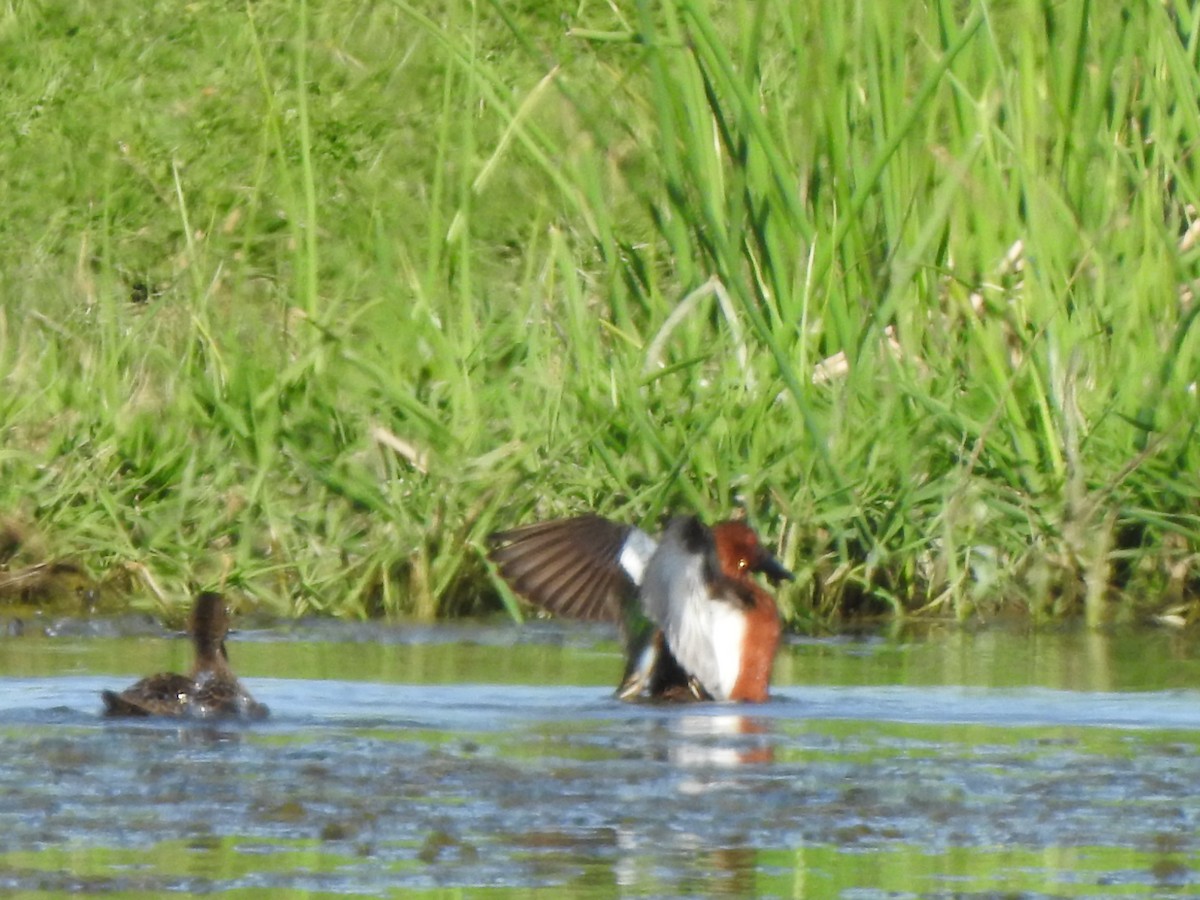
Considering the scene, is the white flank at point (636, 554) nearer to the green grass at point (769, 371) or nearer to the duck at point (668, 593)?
the duck at point (668, 593)

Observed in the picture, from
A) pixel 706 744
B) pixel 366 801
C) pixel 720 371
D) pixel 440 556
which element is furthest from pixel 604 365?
pixel 366 801

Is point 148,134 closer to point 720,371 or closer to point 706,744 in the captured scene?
point 720,371

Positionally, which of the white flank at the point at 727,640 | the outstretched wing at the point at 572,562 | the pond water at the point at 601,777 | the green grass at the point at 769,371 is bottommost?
the pond water at the point at 601,777

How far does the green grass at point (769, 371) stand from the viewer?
7.43m

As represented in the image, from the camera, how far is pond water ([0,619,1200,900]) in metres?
4.03

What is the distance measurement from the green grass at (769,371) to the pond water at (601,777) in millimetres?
408

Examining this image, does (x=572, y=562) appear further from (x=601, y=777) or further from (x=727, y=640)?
(x=601, y=777)

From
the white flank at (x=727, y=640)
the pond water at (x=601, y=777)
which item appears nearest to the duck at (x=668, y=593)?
the white flank at (x=727, y=640)

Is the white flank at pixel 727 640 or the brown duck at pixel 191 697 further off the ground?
the white flank at pixel 727 640

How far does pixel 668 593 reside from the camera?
6.30 meters

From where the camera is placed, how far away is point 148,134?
11.3 m

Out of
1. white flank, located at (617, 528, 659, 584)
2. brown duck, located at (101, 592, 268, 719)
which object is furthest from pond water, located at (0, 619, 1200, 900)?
white flank, located at (617, 528, 659, 584)

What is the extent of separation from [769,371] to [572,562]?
123cm

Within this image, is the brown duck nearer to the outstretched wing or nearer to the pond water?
the pond water
